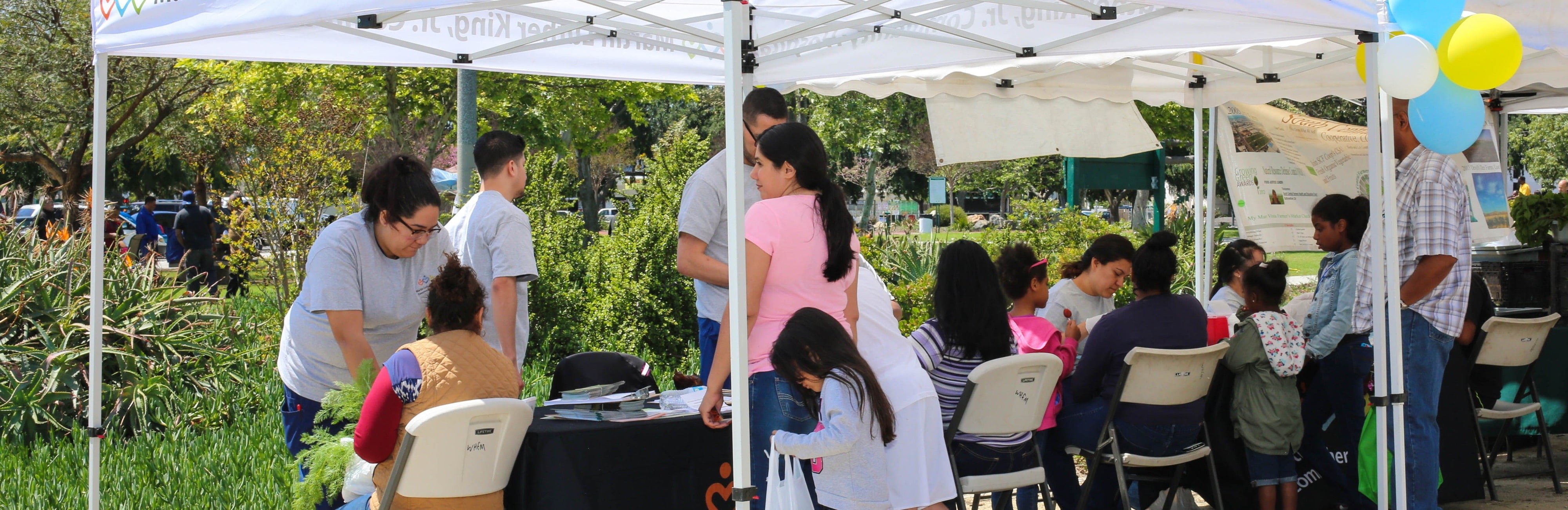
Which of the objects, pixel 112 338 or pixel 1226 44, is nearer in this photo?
pixel 1226 44

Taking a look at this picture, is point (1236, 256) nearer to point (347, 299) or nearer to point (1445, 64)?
point (1445, 64)

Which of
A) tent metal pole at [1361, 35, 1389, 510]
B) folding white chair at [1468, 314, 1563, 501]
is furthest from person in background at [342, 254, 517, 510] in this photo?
folding white chair at [1468, 314, 1563, 501]

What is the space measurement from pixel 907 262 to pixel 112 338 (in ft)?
18.9

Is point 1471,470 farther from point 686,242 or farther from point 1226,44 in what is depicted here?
point 686,242

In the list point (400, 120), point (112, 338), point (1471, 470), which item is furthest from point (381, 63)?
point (400, 120)

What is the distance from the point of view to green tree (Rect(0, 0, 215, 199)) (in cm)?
1669

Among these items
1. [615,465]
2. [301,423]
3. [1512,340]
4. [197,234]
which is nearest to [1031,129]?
[1512,340]

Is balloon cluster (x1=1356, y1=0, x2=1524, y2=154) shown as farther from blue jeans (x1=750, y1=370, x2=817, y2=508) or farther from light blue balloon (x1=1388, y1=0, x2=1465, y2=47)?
blue jeans (x1=750, y1=370, x2=817, y2=508)

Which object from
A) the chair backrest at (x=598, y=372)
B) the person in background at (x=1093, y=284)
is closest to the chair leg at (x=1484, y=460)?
the person in background at (x=1093, y=284)

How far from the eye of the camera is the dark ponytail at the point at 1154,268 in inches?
154

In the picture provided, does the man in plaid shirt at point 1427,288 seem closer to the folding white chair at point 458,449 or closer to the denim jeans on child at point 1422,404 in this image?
the denim jeans on child at point 1422,404

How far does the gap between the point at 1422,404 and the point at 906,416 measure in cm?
209

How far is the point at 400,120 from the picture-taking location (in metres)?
12.7

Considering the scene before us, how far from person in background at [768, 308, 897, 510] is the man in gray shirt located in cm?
49
